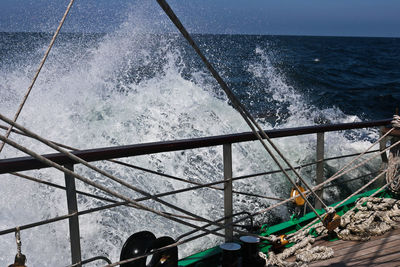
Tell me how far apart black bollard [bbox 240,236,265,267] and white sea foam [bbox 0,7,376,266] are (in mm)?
1649

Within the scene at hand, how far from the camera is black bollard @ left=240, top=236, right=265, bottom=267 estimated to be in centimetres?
201

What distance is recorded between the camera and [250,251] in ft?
6.63

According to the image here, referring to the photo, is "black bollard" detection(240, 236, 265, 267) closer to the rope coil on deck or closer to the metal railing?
the metal railing

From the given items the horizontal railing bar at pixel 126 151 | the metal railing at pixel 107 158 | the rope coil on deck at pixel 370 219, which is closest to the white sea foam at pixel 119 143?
the rope coil on deck at pixel 370 219

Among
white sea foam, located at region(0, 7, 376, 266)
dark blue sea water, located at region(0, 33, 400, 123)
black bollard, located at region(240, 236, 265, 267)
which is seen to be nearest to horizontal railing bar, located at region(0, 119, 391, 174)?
black bollard, located at region(240, 236, 265, 267)

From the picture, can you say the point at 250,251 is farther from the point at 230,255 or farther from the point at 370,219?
the point at 370,219

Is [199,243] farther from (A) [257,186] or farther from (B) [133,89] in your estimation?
(B) [133,89]

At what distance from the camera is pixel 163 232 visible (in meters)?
3.75

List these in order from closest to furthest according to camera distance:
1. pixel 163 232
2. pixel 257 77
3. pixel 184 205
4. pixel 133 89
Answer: pixel 163 232 → pixel 184 205 → pixel 133 89 → pixel 257 77

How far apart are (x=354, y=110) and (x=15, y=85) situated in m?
9.01

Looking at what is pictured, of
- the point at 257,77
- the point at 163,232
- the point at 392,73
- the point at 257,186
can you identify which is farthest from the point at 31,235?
the point at 392,73

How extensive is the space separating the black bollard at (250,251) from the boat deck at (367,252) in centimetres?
33

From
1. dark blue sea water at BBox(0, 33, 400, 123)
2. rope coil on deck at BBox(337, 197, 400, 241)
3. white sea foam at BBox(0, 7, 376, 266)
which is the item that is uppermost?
dark blue sea water at BBox(0, 33, 400, 123)

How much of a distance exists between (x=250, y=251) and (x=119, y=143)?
11.5 feet
